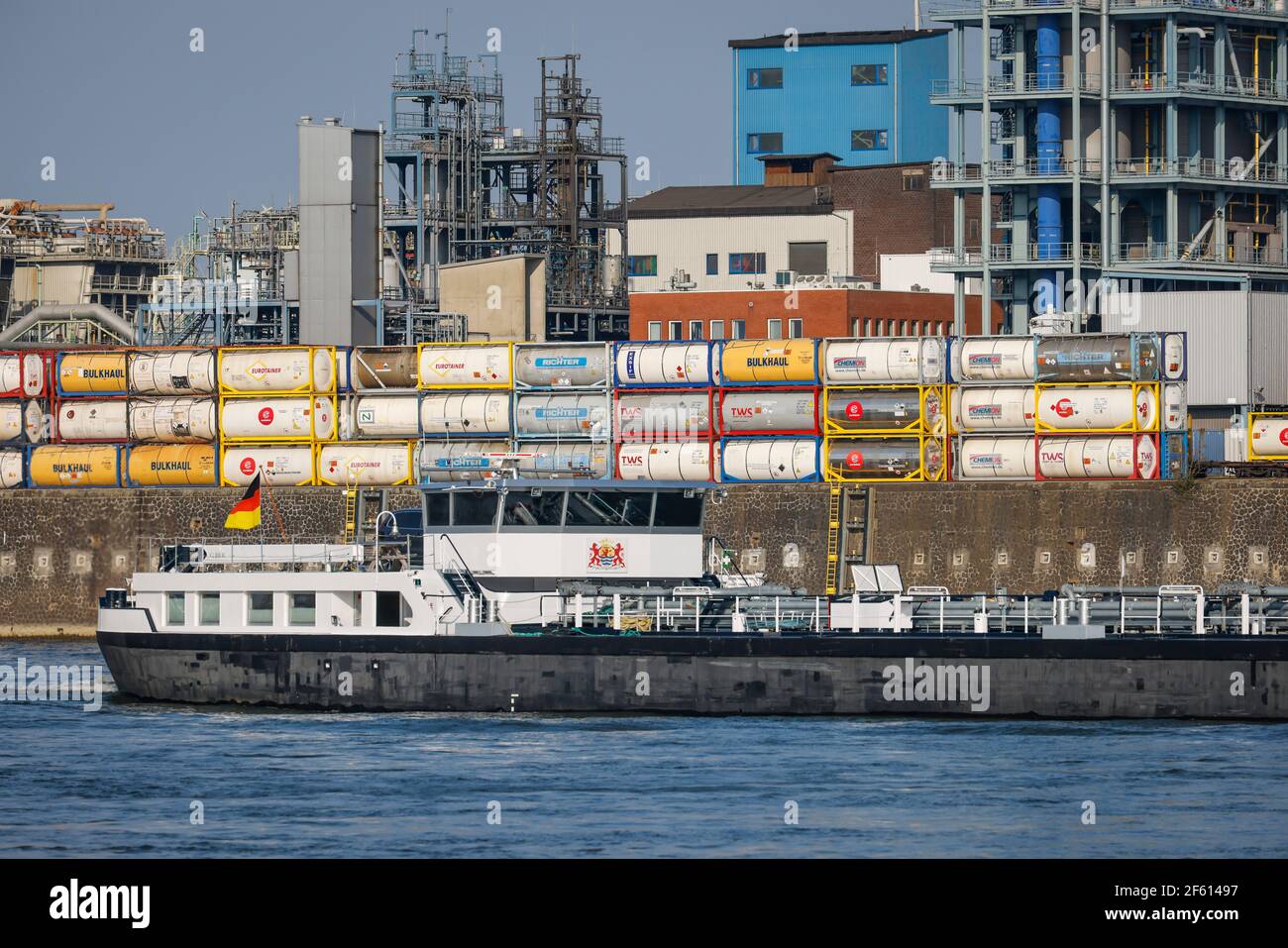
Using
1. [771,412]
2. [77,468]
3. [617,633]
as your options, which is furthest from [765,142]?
[617,633]

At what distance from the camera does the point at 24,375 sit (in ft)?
266

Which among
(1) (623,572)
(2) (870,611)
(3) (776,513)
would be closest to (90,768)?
(1) (623,572)

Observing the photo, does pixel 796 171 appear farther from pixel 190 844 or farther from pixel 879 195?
pixel 190 844

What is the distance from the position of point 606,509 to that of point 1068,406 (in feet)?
80.0

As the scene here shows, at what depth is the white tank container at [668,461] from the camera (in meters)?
74.0

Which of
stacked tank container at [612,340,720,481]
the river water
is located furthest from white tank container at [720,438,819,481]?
the river water

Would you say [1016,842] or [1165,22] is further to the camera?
[1165,22]

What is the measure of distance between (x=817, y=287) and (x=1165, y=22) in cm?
1885

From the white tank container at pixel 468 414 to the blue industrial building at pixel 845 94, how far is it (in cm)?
4578

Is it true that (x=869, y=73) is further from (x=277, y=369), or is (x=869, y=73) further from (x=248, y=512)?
(x=248, y=512)

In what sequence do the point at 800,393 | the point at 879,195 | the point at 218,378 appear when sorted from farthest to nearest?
the point at 879,195
the point at 218,378
the point at 800,393

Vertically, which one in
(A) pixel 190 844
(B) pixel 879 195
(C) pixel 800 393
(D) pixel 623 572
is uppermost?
(B) pixel 879 195
